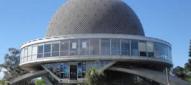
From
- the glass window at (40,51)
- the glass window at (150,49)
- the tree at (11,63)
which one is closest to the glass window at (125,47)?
the glass window at (150,49)

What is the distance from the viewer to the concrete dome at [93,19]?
4816cm

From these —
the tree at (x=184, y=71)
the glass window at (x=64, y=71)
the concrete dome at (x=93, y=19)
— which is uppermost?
the concrete dome at (x=93, y=19)

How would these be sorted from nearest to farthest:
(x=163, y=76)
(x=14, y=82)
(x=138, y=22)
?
(x=163, y=76) < (x=14, y=82) < (x=138, y=22)

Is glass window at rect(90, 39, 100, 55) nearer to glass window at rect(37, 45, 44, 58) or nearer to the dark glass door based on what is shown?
the dark glass door

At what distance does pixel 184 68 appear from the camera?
190ft

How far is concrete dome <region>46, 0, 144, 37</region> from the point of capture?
48156 mm

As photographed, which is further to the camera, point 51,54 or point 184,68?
point 184,68

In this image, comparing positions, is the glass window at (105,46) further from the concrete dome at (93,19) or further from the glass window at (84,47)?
the concrete dome at (93,19)

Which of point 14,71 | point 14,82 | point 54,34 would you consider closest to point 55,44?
point 54,34

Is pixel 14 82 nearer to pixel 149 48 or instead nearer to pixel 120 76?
pixel 120 76

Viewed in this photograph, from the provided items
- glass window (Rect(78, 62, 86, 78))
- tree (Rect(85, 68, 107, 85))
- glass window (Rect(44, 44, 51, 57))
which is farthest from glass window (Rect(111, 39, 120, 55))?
glass window (Rect(44, 44, 51, 57))

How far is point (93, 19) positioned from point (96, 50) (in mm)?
5815

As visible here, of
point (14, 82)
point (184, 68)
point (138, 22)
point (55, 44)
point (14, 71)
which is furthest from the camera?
point (14, 71)

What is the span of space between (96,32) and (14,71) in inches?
852
